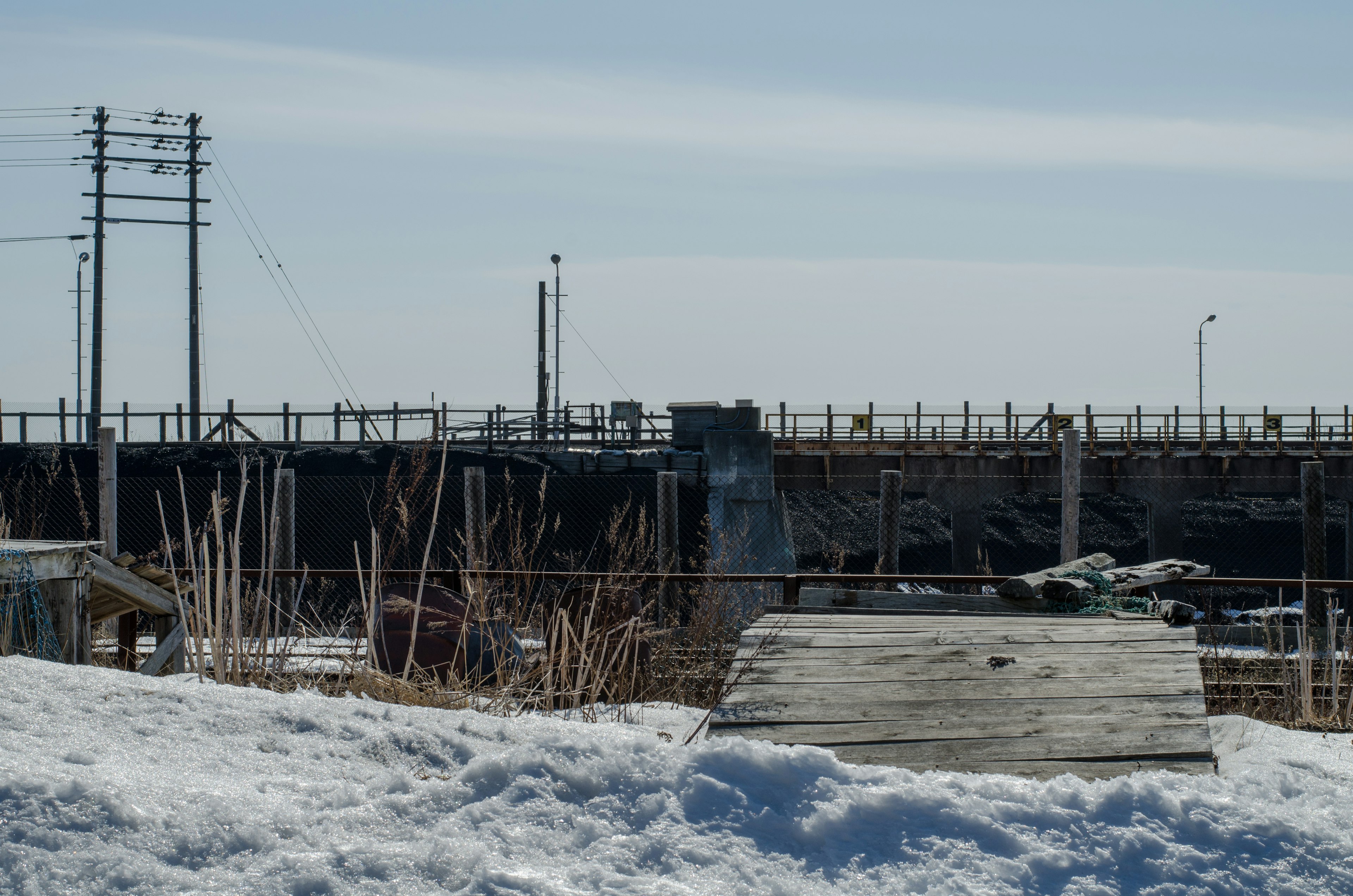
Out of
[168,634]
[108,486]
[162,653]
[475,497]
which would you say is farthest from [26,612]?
[475,497]

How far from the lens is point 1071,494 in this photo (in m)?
10.1

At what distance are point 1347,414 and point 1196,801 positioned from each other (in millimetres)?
38700

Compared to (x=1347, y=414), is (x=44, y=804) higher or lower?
lower

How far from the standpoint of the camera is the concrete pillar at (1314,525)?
11.2m

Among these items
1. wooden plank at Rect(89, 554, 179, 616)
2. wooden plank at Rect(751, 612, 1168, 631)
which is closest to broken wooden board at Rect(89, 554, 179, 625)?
wooden plank at Rect(89, 554, 179, 616)

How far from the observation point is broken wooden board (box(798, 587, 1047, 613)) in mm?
6340

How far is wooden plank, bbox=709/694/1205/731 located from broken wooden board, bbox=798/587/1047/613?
228 centimetres

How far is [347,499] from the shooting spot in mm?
21922

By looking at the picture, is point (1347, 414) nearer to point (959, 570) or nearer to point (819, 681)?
point (959, 570)

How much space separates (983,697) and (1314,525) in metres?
9.27

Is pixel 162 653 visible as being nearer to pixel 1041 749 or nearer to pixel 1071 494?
pixel 1041 749

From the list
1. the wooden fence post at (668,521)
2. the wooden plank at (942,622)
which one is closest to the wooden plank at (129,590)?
the wooden plank at (942,622)

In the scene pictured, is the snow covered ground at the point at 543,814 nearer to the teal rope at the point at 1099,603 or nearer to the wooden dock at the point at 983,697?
the wooden dock at the point at 983,697

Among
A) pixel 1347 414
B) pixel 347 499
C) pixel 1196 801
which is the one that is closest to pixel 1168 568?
pixel 1196 801
